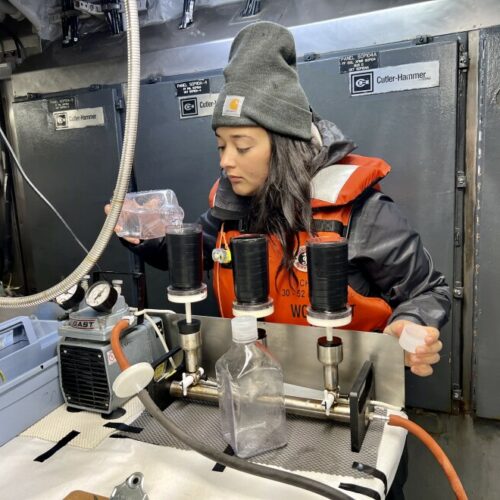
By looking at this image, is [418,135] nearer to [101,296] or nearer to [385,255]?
[385,255]

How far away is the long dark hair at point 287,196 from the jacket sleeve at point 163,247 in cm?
27

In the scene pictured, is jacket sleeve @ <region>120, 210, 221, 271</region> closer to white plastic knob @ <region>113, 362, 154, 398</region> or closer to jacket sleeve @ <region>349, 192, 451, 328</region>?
jacket sleeve @ <region>349, 192, 451, 328</region>

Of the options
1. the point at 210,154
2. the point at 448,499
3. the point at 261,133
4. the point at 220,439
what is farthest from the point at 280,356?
the point at 448,499

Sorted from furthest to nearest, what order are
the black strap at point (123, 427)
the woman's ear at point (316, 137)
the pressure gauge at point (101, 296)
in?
the woman's ear at point (316, 137) < the pressure gauge at point (101, 296) < the black strap at point (123, 427)

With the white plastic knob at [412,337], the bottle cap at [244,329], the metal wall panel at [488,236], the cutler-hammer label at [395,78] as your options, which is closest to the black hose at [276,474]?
the bottle cap at [244,329]

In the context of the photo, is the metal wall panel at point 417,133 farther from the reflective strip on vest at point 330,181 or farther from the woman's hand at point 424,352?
the woman's hand at point 424,352

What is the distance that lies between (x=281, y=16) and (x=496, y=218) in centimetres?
116

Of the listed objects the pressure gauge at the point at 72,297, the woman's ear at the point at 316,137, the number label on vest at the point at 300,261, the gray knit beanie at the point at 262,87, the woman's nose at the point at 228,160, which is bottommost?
the pressure gauge at the point at 72,297

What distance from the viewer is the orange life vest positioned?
118cm

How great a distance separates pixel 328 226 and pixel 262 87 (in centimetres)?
40

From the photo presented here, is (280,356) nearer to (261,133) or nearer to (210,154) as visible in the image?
(261,133)

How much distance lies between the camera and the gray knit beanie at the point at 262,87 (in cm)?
118

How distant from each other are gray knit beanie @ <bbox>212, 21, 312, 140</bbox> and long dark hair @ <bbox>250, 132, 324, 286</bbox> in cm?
5

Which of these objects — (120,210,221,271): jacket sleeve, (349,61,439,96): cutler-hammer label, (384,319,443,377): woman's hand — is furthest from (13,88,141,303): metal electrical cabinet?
(384,319,443,377): woman's hand
